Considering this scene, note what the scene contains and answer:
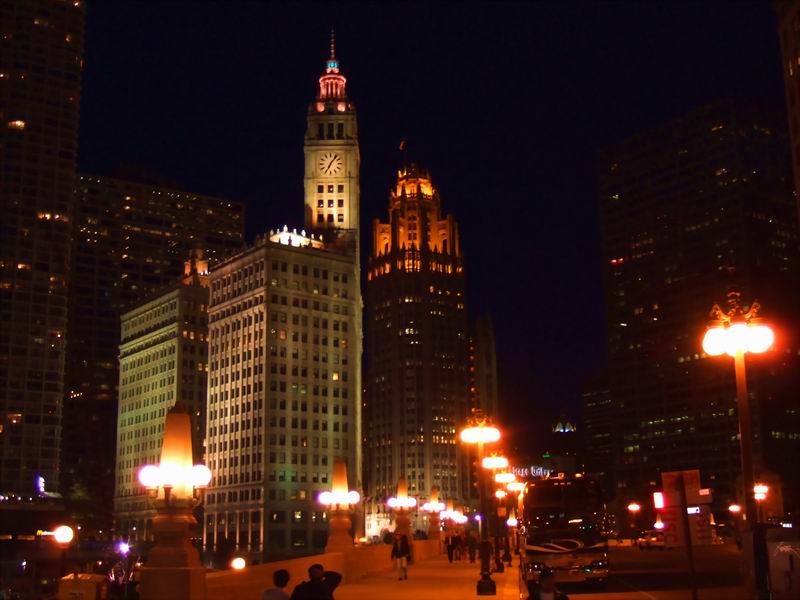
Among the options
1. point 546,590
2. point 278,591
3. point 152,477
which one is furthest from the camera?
point 152,477

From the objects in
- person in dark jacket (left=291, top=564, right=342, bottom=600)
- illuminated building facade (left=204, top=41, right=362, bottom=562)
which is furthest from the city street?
illuminated building facade (left=204, top=41, right=362, bottom=562)

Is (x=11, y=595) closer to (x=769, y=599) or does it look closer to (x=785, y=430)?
(x=769, y=599)

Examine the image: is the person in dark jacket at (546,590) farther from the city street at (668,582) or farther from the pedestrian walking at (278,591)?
the city street at (668,582)

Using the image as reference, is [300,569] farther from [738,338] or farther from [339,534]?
[738,338]

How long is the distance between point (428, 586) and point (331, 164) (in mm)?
133342

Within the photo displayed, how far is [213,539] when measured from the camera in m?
147

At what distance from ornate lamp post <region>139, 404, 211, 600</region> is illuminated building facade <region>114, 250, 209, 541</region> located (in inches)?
5511

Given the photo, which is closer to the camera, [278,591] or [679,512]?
[278,591]

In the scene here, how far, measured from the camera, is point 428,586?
34938mm

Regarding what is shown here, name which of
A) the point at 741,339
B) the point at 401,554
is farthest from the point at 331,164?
the point at 741,339

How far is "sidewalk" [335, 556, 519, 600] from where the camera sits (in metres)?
30.4

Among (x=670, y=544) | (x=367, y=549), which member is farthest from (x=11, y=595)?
(x=670, y=544)

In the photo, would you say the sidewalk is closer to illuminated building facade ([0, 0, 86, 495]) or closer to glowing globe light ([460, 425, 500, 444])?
glowing globe light ([460, 425, 500, 444])

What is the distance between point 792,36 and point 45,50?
12827cm
